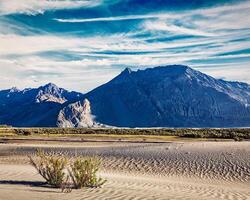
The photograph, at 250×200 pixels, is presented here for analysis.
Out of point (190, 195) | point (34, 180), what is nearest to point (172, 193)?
point (190, 195)

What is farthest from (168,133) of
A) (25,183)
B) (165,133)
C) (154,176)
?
(25,183)

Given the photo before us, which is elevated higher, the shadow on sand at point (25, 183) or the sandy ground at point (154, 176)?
the shadow on sand at point (25, 183)

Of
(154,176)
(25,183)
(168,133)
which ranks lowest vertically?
(168,133)

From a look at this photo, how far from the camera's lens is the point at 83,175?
1438 centimetres

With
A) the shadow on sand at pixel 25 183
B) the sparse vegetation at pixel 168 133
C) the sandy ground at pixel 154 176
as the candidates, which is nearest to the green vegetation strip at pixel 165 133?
the sparse vegetation at pixel 168 133

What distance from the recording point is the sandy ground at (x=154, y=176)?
13.1 metres

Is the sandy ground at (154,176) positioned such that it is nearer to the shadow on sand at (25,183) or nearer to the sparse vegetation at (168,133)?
the shadow on sand at (25,183)

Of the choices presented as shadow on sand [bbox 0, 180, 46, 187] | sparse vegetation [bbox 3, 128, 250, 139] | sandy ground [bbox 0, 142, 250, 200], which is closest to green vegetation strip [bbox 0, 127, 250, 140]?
sparse vegetation [bbox 3, 128, 250, 139]

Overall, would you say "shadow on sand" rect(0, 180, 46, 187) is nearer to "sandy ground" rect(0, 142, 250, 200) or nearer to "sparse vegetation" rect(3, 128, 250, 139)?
"sandy ground" rect(0, 142, 250, 200)

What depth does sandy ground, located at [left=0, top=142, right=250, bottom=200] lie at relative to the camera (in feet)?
42.9

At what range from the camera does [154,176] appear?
802 inches

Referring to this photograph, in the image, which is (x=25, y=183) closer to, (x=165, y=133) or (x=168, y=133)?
(x=165, y=133)

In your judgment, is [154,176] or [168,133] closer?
[154,176]

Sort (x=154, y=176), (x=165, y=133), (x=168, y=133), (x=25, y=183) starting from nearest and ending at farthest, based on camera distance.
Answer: (x=25, y=183) < (x=154, y=176) < (x=165, y=133) < (x=168, y=133)
